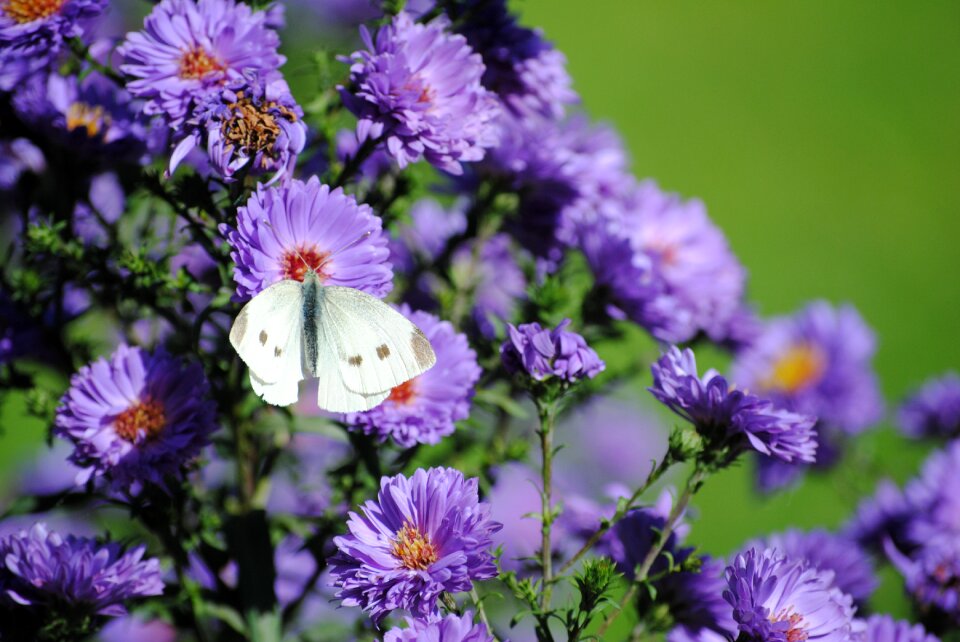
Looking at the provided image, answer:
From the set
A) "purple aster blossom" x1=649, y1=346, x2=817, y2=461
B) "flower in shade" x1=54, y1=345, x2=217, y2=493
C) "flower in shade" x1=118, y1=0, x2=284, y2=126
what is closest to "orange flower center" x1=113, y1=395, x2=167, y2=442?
"flower in shade" x1=54, y1=345, x2=217, y2=493

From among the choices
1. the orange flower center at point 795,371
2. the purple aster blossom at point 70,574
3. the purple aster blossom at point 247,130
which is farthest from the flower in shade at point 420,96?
the orange flower center at point 795,371

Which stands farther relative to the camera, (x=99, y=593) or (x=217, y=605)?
(x=217, y=605)

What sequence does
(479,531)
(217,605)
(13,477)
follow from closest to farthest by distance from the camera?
(479,531)
(217,605)
(13,477)

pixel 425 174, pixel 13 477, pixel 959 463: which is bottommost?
pixel 13 477

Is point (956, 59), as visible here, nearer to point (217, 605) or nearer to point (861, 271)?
point (861, 271)

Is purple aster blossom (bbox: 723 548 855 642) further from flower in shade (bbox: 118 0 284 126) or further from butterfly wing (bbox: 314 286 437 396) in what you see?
flower in shade (bbox: 118 0 284 126)

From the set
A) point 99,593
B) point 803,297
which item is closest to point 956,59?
point 803,297
